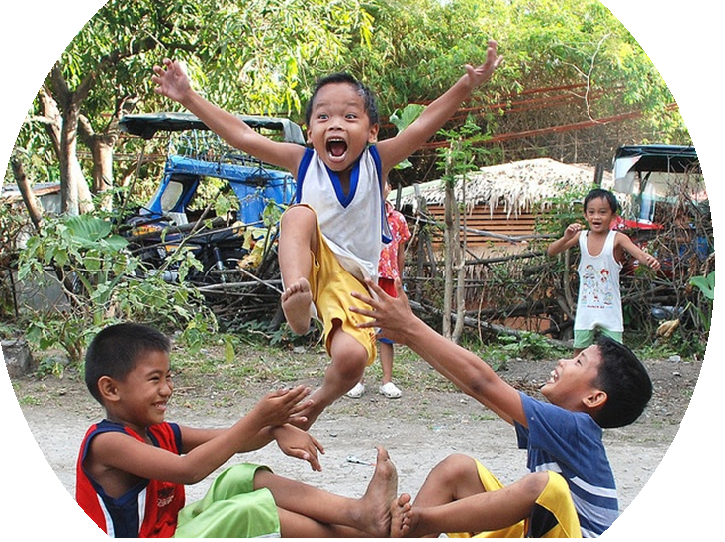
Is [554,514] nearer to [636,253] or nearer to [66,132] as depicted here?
[636,253]

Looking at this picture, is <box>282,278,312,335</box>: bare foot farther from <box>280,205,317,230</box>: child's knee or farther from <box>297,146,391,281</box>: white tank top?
<box>297,146,391,281</box>: white tank top

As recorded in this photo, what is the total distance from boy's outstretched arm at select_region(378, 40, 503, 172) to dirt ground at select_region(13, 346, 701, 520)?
155cm

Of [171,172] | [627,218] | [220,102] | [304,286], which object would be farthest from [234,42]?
[304,286]

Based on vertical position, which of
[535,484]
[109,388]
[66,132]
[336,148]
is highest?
[66,132]

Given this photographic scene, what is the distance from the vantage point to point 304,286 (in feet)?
9.11

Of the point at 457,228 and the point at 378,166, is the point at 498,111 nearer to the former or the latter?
the point at 457,228

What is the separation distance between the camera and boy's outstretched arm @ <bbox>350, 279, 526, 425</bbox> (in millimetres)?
2490

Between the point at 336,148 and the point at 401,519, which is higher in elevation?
the point at 336,148

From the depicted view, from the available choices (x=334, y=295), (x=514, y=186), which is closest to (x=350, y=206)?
(x=334, y=295)

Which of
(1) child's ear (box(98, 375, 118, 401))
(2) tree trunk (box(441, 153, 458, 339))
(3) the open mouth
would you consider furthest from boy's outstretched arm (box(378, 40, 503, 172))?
(2) tree trunk (box(441, 153, 458, 339))

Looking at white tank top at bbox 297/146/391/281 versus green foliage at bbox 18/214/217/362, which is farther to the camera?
green foliage at bbox 18/214/217/362

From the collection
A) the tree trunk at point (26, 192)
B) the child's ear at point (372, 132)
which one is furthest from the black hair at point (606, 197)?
the tree trunk at point (26, 192)

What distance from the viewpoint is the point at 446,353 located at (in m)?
2.53

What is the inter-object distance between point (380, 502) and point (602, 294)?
139 inches
